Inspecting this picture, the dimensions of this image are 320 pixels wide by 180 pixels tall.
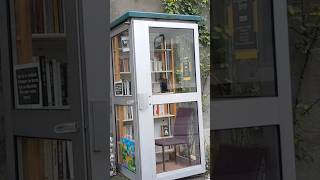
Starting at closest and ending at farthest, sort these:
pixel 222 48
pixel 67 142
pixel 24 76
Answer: pixel 222 48 < pixel 67 142 < pixel 24 76

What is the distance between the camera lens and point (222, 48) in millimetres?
1373

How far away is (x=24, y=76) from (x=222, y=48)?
865 mm

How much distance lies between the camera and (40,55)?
5.54ft

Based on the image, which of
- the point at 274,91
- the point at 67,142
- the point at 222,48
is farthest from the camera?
the point at 67,142

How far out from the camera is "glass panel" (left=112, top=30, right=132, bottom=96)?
474 centimetres

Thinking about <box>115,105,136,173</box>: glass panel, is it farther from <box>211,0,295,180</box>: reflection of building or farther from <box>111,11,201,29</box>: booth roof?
<box>211,0,295,180</box>: reflection of building

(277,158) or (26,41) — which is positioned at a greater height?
(26,41)

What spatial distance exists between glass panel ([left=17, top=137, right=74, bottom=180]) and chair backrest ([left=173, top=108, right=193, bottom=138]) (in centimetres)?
324

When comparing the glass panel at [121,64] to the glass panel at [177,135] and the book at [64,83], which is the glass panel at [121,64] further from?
the book at [64,83]

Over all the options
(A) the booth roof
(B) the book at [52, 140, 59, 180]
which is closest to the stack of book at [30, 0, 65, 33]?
(B) the book at [52, 140, 59, 180]

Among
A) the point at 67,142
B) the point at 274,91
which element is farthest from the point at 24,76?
the point at 274,91

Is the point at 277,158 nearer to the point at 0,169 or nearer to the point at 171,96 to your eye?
the point at 0,169

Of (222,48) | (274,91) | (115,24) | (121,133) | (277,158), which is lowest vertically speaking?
(121,133)

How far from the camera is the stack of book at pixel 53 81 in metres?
1.58
